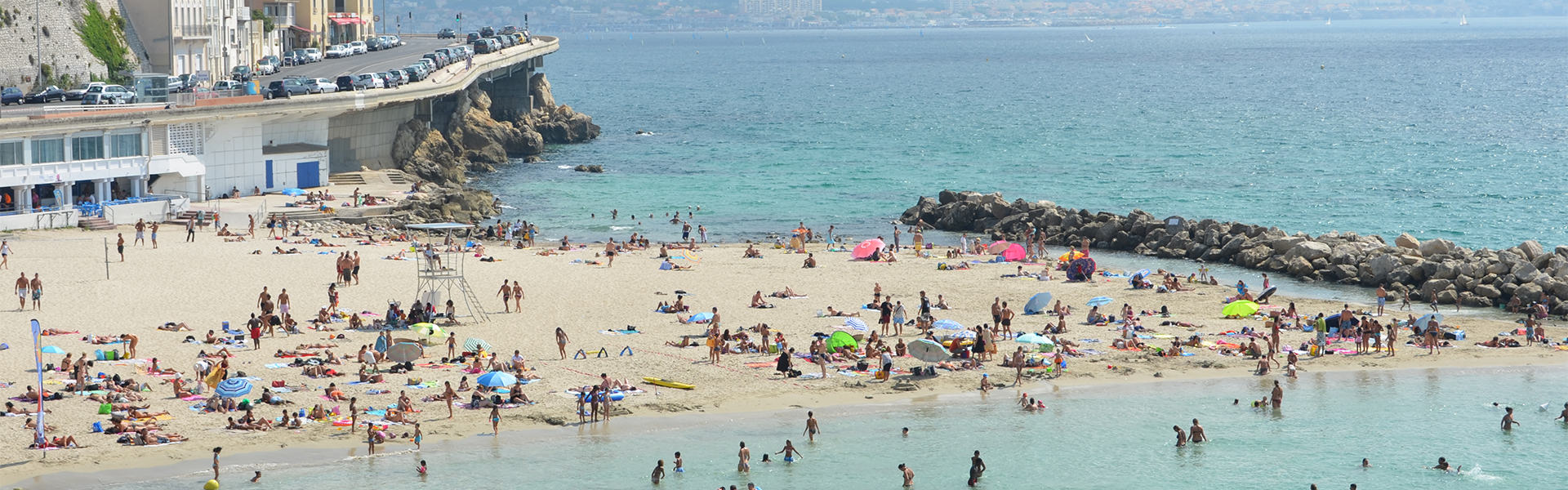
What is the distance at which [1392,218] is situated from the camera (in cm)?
5938

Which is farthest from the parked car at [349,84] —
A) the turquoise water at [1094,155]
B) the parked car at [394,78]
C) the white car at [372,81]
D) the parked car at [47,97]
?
the parked car at [47,97]

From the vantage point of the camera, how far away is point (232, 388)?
88.3ft

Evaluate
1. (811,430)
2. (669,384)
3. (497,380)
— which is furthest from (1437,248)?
(497,380)

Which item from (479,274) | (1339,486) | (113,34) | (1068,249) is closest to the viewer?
(1339,486)

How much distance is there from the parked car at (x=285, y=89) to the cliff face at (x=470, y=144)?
6277 mm

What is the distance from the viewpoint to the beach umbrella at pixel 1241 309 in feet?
119

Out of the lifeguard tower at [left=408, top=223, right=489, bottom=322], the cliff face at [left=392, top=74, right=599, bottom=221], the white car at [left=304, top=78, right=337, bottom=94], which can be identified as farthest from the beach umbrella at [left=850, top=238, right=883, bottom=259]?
the white car at [left=304, top=78, right=337, bottom=94]

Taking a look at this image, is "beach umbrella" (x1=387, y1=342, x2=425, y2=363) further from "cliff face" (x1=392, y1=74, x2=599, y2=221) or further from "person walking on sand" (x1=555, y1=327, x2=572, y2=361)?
"cliff face" (x1=392, y1=74, x2=599, y2=221)

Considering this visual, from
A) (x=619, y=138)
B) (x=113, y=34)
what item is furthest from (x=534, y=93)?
(x=113, y=34)

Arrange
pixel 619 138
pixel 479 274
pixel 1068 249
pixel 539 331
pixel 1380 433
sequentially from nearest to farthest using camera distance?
pixel 1380 433 → pixel 539 331 → pixel 479 274 → pixel 1068 249 → pixel 619 138

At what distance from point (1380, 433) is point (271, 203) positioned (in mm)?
37339

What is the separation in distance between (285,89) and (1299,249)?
3639 centimetres

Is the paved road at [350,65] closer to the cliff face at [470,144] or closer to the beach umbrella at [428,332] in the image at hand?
the cliff face at [470,144]

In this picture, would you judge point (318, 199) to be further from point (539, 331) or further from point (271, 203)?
point (539, 331)
